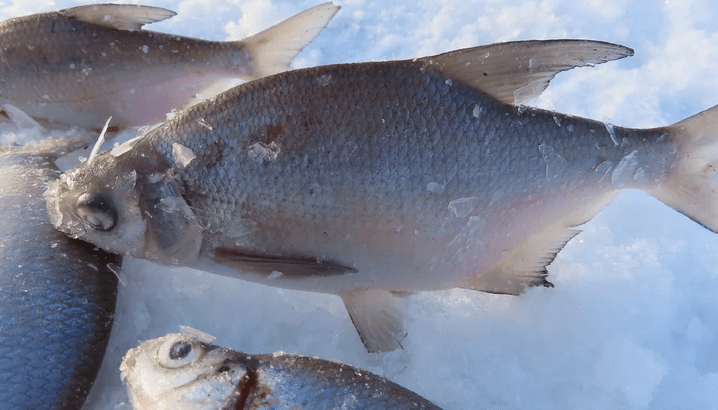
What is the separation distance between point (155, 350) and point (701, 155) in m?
1.51

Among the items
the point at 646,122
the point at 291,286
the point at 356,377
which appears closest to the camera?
the point at 356,377

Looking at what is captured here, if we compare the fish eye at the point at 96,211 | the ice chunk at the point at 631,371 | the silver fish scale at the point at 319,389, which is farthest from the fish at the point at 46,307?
the ice chunk at the point at 631,371

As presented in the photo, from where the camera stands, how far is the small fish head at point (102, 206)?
51.9 inches

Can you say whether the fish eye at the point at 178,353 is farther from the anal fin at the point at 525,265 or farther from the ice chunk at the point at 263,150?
the anal fin at the point at 525,265

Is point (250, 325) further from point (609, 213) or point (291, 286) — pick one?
point (609, 213)

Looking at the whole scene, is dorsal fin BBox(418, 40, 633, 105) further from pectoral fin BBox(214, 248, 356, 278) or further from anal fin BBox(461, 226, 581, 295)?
pectoral fin BBox(214, 248, 356, 278)

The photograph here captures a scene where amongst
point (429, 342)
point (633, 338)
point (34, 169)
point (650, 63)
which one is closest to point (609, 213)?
point (633, 338)

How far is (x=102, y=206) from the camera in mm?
1311

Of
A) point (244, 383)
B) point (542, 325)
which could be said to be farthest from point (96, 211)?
point (542, 325)

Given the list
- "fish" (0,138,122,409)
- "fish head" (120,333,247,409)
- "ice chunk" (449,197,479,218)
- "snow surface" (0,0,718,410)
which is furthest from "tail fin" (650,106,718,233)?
"fish" (0,138,122,409)

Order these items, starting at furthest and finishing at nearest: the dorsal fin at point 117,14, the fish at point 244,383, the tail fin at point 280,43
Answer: the dorsal fin at point 117,14 < the tail fin at point 280,43 < the fish at point 244,383

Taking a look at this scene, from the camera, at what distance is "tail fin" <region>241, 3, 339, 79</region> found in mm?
1956

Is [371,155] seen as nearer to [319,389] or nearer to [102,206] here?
[319,389]

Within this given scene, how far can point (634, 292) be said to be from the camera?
69.4 inches
